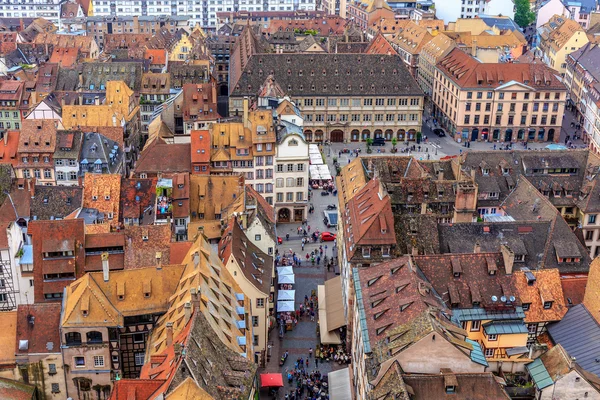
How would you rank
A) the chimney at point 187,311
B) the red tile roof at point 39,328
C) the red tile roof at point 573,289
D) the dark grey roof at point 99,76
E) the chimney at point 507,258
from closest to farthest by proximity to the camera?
the chimney at point 187,311 < the red tile roof at point 39,328 < the chimney at point 507,258 < the red tile roof at point 573,289 < the dark grey roof at point 99,76

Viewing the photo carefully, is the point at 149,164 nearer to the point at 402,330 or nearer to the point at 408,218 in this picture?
the point at 408,218

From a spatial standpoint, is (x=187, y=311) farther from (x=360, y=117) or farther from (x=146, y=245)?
(x=360, y=117)

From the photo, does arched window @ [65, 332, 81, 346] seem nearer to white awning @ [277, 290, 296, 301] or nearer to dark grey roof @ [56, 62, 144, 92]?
white awning @ [277, 290, 296, 301]

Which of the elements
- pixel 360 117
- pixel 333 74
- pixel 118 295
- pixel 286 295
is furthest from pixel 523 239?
pixel 333 74

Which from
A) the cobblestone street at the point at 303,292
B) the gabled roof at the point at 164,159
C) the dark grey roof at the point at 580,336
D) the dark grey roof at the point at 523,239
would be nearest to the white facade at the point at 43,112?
the gabled roof at the point at 164,159

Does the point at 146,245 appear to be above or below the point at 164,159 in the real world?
below

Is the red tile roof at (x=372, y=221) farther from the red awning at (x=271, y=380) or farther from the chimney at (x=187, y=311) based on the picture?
the chimney at (x=187, y=311)

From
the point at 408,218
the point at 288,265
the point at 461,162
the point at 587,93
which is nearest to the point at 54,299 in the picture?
the point at 288,265
